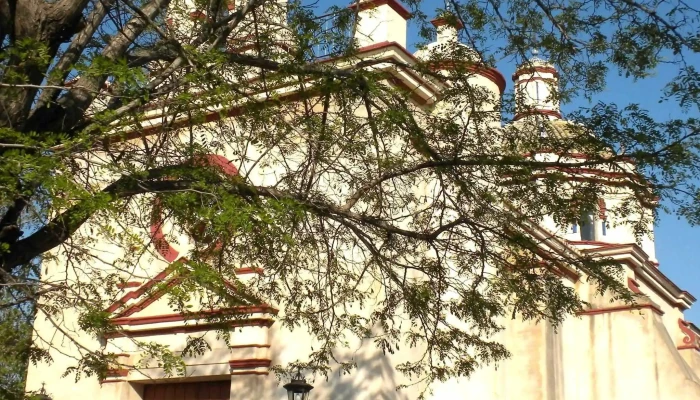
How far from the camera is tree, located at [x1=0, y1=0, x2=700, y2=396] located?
5.25 metres

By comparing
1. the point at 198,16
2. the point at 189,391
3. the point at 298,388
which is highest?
the point at 198,16

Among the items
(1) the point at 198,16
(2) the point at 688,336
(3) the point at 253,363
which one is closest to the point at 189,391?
(3) the point at 253,363

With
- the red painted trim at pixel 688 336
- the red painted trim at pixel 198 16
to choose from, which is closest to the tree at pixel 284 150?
the red painted trim at pixel 198 16

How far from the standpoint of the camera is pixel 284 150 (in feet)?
24.0

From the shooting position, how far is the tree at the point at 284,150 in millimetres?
5246

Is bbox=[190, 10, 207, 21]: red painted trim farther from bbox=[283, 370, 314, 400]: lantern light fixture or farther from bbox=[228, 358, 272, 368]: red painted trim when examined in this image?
bbox=[228, 358, 272, 368]: red painted trim

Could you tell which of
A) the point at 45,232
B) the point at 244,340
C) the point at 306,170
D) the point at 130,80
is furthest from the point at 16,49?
the point at 244,340

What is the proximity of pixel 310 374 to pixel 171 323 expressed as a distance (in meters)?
1.60

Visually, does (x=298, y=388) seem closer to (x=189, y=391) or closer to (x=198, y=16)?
(x=189, y=391)

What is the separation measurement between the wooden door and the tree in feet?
5.33

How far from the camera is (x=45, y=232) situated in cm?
581

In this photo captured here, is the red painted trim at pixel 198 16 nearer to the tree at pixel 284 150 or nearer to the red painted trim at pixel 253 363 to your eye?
the tree at pixel 284 150

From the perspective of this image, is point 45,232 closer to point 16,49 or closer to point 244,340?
point 16,49

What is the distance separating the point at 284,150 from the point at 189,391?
3.56m
